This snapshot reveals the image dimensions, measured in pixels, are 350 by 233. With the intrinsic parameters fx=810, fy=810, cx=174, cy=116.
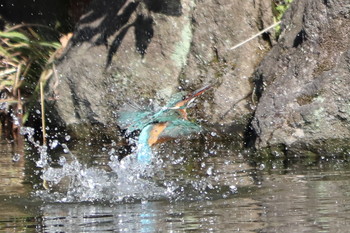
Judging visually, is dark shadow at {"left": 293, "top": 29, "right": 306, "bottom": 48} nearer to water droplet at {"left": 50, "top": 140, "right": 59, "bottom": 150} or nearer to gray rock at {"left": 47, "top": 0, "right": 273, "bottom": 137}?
gray rock at {"left": 47, "top": 0, "right": 273, "bottom": 137}

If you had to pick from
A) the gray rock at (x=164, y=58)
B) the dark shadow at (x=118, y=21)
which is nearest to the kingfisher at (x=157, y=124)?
the gray rock at (x=164, y=58)

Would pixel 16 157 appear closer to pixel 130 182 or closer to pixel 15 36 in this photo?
pixel 15 36

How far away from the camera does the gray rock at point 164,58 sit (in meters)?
5.92

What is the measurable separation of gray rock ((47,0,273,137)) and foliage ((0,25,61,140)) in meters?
0.46

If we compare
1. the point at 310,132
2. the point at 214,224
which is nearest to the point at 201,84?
the point at 310,132

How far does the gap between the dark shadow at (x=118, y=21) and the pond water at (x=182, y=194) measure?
0.91 metres

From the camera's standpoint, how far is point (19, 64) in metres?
6.70

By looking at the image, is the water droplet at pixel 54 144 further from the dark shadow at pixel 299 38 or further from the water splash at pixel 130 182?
the dark shadow at pixel 299 38

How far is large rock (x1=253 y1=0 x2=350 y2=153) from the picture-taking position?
5.14 metres

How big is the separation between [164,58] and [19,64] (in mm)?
1364

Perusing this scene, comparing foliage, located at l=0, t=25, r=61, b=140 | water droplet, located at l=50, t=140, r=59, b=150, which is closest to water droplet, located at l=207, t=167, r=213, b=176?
water droplet, located at l=50, t=140, r=59, b=150

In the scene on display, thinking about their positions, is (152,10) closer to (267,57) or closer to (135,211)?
(267,57)

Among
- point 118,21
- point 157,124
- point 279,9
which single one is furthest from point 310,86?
point 118,21

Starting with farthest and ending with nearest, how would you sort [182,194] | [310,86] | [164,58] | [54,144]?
1. [54,144]
2. [164,58]
3. [310,86]
4. [182,194]
